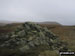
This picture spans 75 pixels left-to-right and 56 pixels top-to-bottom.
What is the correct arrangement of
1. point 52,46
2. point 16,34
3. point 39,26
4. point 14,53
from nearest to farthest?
point 14,53 → point 52,46 → point 16,34 → point 39,26

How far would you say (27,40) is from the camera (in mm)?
25625

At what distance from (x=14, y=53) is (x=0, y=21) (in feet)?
22.1

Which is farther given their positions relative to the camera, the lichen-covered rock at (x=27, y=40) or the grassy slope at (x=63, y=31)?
the grassy slope at (x=63, y=31)

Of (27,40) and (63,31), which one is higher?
(63,31)

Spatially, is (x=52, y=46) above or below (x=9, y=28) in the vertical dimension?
below

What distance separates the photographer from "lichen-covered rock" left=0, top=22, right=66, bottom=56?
23.9 m

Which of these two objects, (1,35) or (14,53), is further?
(1,35)

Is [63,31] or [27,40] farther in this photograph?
[63,31]

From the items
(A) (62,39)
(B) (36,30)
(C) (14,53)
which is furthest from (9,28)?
(A) (62,39)

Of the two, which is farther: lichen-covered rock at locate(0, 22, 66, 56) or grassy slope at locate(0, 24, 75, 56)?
grassy slope at locate(0, 24, 75, 56)

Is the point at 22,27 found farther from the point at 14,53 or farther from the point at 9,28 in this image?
the point at 14,53

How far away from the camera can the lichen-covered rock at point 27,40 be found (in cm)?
2388

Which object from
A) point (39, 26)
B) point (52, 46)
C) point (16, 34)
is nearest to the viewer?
point (52, 46)

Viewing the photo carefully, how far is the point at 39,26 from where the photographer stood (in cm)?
2856
